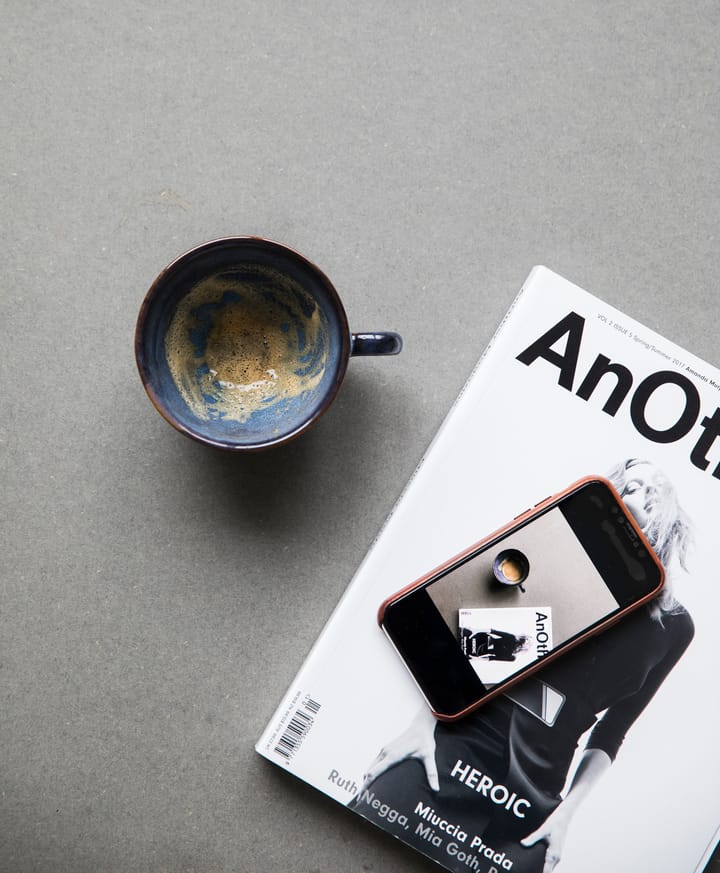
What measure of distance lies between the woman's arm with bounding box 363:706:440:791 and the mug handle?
0.33 m

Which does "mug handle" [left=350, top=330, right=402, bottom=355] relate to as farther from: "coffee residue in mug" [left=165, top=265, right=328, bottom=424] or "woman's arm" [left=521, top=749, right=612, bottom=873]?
"woman's arm" [left=521, top=749, right=612, bottom=873]

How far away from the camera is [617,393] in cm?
70

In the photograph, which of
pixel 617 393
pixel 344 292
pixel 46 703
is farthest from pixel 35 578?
pixel 617 393

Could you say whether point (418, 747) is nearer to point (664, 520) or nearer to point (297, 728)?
point (297, 728)

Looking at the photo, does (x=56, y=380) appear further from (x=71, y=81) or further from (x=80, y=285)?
(x=71, y=81)

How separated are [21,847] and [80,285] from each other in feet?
1.70

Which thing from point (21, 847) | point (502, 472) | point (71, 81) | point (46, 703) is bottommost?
point (21, 847)

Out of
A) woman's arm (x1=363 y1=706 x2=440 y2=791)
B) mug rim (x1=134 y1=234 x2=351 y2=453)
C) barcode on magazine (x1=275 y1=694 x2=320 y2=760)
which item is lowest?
barcode on magazine (x1=275 y1=694 x2=320 y2=760)

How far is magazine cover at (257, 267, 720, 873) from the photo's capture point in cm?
69

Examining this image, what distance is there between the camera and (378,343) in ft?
2.02

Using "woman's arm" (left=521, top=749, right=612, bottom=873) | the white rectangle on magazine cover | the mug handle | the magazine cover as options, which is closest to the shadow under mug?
the mug handle

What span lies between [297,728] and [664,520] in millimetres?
385

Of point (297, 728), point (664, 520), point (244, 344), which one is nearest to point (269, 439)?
point (244, 344)

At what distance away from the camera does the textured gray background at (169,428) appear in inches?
27.5
